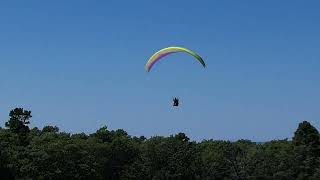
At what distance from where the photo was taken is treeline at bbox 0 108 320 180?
9956cm


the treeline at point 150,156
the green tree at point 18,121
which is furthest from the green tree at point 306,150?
the green tree at point 18,121

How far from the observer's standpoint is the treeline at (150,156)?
99562 mm

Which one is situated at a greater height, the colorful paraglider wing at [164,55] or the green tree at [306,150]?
the green tree at [306,150]

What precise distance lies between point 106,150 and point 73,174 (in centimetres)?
1807

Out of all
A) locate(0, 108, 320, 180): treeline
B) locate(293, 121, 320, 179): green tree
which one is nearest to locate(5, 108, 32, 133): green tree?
locate(0, 108, 320, 180): treeline

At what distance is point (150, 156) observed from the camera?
402 ft

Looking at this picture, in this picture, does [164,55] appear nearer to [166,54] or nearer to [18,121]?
[166,54]

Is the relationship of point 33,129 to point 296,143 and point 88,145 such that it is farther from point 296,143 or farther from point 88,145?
point 296,143

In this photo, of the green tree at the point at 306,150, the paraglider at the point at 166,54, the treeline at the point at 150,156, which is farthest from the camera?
the green tree at the point at 306,150

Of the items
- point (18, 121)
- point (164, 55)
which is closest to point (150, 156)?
point (18, 121)

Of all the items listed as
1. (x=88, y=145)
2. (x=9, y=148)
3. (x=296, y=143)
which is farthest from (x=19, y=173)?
(x=296, y=143)

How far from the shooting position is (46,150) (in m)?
96.9

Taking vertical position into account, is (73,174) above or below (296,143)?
below

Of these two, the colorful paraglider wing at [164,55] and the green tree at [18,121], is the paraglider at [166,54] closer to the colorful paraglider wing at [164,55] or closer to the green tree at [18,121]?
the colorful paraglider wing at [164,55]
